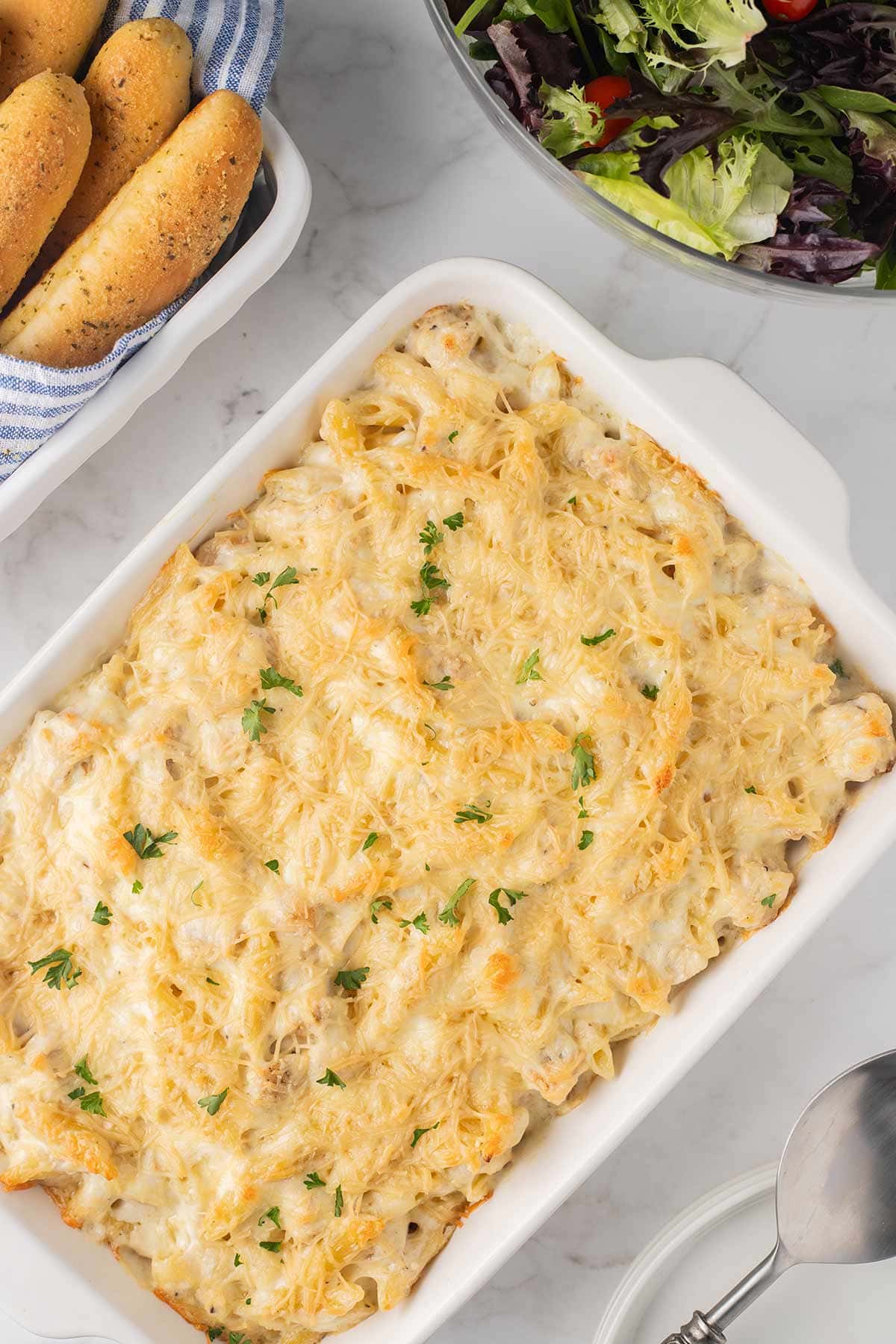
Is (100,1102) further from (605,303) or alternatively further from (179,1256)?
(605,303)

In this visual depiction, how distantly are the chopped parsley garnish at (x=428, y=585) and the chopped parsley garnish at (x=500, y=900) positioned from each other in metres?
0.55

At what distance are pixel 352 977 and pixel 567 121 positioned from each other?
5.68ft

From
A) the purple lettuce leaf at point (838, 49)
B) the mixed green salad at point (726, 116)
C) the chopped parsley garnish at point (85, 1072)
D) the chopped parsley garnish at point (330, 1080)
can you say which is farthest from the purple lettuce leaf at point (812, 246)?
the chopped parsley garnish at point (85, 1072)

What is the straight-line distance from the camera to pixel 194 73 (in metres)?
2.45

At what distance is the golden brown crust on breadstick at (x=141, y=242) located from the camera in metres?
2.30

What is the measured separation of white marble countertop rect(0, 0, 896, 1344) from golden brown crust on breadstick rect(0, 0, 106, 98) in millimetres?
586

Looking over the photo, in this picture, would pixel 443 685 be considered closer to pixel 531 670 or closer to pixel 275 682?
pixel 531 670

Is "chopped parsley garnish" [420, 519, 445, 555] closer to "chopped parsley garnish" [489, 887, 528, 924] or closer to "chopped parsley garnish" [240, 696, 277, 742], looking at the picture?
"chopped parsley garnish" [240, 696, 277, 742]

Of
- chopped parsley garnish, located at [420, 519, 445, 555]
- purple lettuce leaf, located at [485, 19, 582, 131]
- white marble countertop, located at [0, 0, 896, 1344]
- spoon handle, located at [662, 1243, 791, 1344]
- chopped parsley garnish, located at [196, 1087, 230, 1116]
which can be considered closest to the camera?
chopped parsley garnish, located at [196, 1087, 230, 1116]

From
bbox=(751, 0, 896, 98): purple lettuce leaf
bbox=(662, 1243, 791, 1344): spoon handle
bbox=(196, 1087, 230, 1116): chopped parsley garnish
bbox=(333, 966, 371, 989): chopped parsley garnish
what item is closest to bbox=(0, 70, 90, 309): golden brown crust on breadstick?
bbox=(751, 0, 896, 98): purple lettuce leaf

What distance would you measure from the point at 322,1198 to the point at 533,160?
6.78 feet

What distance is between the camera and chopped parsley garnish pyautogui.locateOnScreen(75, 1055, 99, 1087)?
87.0 inches

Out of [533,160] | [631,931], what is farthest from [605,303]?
[631,931]

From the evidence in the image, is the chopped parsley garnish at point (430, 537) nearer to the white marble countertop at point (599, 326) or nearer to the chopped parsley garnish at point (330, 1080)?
the white marble countertop at point (599, 326)
